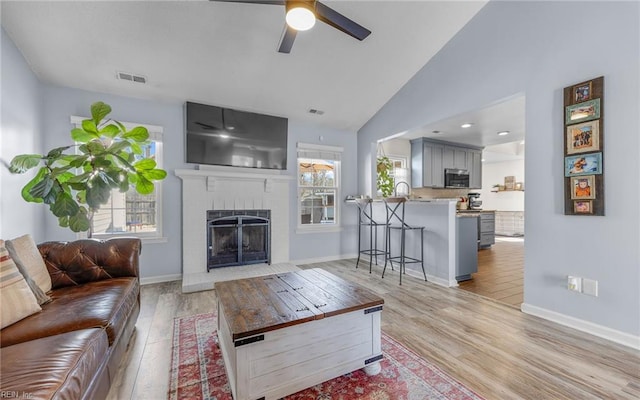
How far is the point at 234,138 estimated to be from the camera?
13.8ft

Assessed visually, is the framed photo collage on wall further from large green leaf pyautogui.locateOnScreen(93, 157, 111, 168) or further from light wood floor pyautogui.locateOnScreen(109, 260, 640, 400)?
large green leaf pyautogui.locateOnScreen(93, 157, 111, 168)

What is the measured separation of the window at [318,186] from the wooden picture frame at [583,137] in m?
3.36

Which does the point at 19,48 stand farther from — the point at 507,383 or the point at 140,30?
the point at 507,383

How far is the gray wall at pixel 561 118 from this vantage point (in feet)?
6.95

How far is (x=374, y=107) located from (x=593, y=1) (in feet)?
9.15

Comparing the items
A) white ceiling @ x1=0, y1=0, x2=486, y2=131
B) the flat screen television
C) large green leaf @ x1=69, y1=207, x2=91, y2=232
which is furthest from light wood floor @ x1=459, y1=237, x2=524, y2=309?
large green leaf @ x1=69, y1=207, x2=91, y2=232

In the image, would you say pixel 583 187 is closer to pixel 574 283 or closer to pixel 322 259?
pixel 574 283

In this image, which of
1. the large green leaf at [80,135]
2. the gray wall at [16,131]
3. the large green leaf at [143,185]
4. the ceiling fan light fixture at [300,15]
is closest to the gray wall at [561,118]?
the ceiling fan light fixture at [300,15]

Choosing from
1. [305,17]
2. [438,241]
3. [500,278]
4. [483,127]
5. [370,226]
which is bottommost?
[500,278]

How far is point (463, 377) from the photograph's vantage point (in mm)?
1718

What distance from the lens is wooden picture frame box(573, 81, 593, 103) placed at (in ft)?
7.47

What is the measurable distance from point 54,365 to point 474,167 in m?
7.56

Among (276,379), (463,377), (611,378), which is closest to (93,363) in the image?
(276,379)

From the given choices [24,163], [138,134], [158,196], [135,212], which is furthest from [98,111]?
[135,212]
